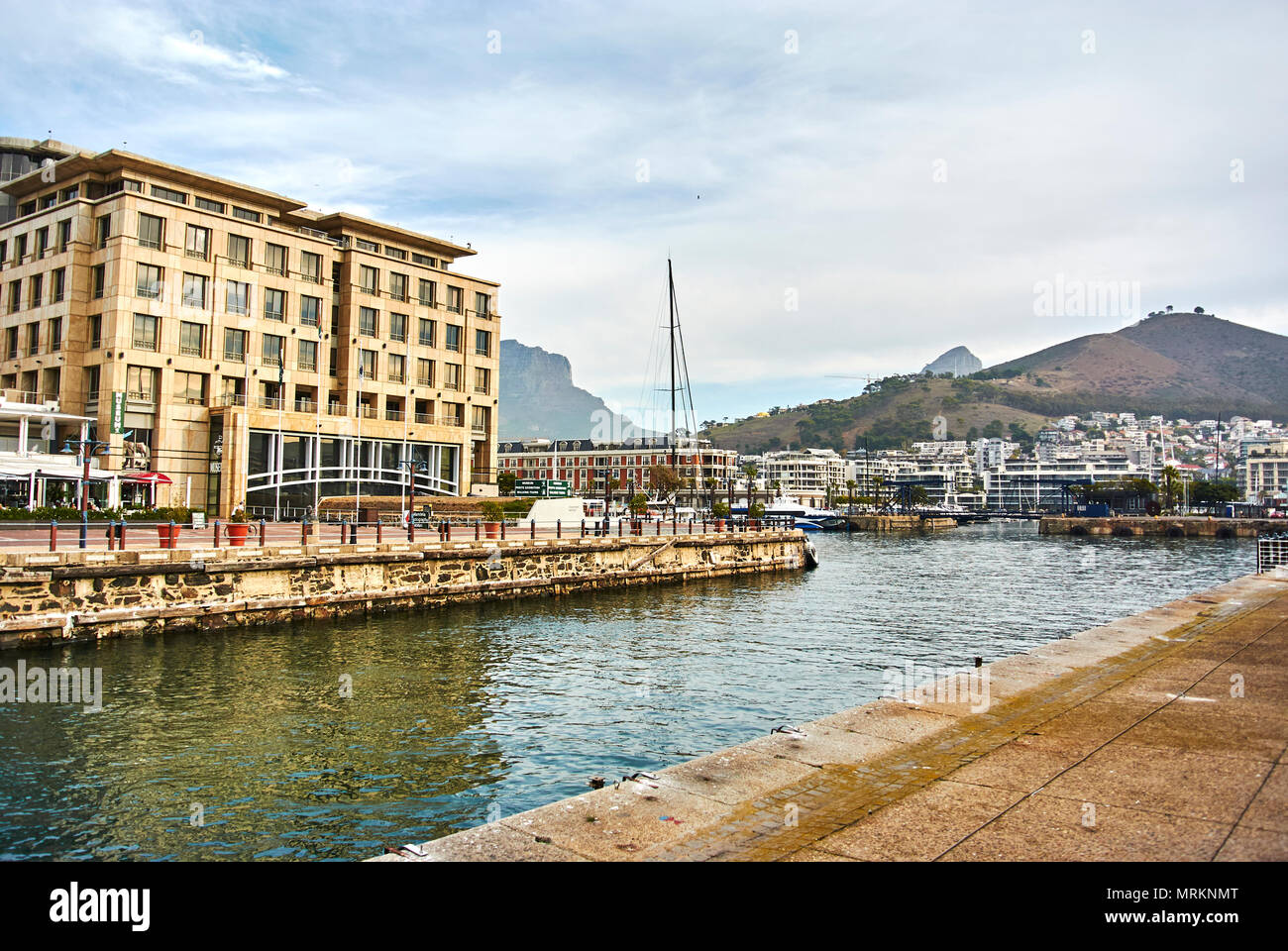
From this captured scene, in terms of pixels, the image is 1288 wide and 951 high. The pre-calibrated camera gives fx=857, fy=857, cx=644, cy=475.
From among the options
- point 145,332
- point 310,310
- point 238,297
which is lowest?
point 145,332

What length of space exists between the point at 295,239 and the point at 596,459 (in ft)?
360

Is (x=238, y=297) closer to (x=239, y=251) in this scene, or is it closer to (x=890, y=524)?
(x=239, y=251)

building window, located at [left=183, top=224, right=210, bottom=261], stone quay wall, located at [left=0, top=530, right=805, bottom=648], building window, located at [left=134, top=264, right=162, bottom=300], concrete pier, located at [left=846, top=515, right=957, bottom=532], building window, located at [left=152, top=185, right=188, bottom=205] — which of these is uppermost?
building window, located at [left=152, top=185, right=188, bottom=205]

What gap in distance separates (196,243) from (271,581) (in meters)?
41.1

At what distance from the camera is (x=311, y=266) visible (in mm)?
66625

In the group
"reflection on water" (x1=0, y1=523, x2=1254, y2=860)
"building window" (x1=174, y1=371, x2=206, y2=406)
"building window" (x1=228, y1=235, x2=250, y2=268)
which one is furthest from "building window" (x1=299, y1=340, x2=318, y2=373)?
"reflection on water" (x1=0, y1=523, x2=1254, y2=860)

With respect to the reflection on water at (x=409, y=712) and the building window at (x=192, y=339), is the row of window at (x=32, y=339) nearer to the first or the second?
the building window at (x=192, y=339)

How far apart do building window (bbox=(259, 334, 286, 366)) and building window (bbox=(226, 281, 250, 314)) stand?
247 cm

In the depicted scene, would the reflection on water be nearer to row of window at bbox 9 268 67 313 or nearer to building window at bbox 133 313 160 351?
building window at bbox 133 313 160 351

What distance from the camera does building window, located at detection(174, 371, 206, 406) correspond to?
2281 inches

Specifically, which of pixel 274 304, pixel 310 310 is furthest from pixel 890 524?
pixel 274 304
